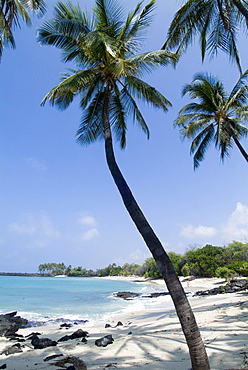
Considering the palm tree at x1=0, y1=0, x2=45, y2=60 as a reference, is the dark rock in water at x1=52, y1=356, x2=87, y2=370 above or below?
below

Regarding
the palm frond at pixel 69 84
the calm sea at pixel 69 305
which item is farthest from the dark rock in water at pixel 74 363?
the calm sea at pixel 69 305

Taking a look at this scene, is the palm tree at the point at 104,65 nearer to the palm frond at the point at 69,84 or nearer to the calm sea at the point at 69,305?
the palm frond at the point at 69,84

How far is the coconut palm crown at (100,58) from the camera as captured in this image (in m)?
6.25

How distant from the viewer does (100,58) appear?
6.67m

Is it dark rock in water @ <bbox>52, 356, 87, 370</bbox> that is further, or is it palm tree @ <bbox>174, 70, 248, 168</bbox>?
palm tree @ <bbox>174, 70, 248, 168</bbox>

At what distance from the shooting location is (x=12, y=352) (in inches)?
246

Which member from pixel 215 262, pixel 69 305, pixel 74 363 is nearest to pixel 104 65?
pixel 74 363

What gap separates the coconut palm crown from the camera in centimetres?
625

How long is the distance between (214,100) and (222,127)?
163 centimetres

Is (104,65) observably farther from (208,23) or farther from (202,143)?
(202,143)

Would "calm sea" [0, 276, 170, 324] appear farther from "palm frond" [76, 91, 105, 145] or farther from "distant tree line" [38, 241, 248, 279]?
"palm frond" [76, 91, 105, 145]

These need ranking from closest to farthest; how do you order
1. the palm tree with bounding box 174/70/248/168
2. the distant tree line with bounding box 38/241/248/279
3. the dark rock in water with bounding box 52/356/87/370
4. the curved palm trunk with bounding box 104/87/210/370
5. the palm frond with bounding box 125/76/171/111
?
the curved palm trunk with bounding box 104/87/210/370 → the dark rock in water with bounding box 52/356/87/370 → the palm frond with bounding box 125/76/171/111 → the palm tree with bounding box 174/70/248/168 → the distant tree line with bounding box 38/241/248/279

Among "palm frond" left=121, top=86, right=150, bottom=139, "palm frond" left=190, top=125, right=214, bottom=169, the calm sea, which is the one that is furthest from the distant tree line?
"palm frond" left=121, top=86, right=150, bottom=139

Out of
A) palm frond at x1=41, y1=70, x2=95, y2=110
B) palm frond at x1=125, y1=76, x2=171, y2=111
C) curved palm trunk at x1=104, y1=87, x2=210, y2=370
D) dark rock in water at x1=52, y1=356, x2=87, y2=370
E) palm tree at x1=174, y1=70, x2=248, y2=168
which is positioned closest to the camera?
curved palm trunk at x1=104, y1=87, x2=210, y2=370
